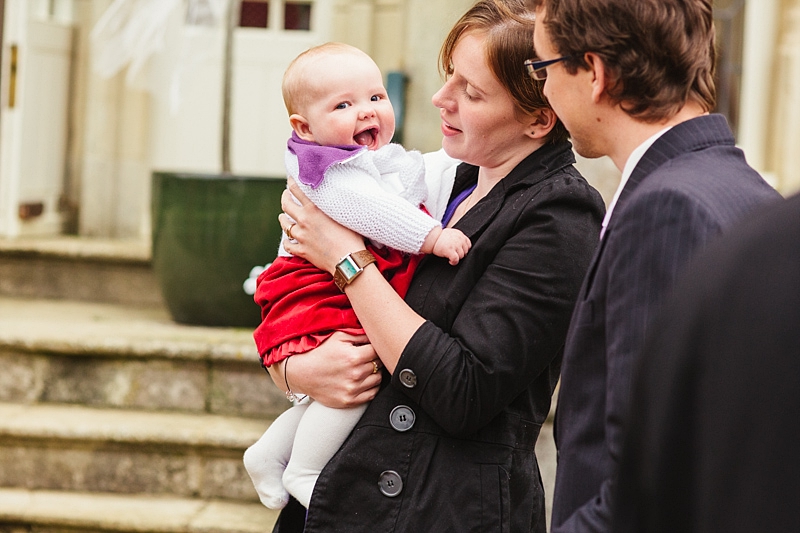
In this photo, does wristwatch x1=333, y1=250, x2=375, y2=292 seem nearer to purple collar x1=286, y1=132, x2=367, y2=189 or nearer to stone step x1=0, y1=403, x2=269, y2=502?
purple collar x1=286, y1=132, x2=367, y2=189

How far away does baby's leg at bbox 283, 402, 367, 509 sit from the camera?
5.05 feet

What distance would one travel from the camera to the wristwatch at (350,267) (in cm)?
150

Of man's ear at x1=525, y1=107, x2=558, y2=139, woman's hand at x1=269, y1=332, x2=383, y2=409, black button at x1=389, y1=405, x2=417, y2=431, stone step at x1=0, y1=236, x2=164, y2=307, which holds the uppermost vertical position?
man's ear at x1=525, y1=107, x2=558, y2=139

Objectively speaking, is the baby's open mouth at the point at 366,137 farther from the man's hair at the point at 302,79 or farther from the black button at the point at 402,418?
the black button at the point at 402,418

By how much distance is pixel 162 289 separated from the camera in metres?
3.82

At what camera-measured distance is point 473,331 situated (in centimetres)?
142

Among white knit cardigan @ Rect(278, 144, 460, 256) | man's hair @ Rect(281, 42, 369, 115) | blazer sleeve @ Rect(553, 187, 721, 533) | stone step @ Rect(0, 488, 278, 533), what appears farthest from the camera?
stone step @ Rect(0, 488, 278, 533)

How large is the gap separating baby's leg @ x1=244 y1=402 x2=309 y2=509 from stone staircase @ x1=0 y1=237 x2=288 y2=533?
57.4 inches

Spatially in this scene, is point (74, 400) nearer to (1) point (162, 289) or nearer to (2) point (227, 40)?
(1) point (162, 289)

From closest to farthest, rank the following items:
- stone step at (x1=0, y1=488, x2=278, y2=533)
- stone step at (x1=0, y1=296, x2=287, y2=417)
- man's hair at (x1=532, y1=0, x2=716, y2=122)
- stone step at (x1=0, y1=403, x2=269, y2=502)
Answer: man's hair at (x1=532, y1=0, x2=716, y2=122), stone step at (x1=0, y1=488, x2=278, y2=533), stone step at (x1=0, y1=403, x2=269, y2=502), stone step at (x1=0, y1=296, x2=287, y2=417)

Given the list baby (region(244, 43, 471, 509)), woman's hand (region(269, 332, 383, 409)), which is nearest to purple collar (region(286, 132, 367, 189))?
baby (region(244, 43, 471, 509))

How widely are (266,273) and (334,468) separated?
367 millimetres

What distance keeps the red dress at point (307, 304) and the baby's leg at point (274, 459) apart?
0.41ft

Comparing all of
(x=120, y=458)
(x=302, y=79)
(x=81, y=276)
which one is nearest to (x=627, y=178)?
(x=302, y=79)
